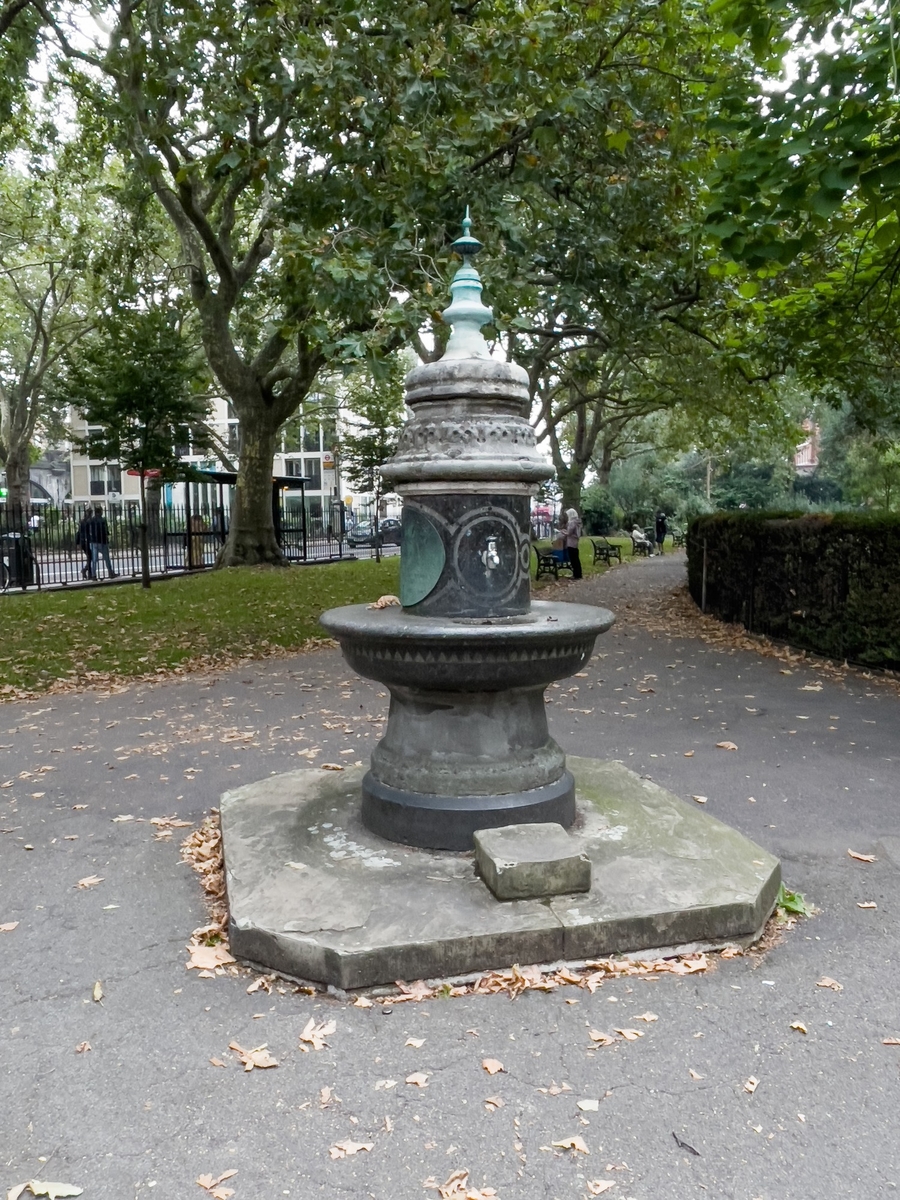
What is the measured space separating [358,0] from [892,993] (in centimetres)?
877

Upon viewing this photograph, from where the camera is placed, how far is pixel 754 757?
678cm

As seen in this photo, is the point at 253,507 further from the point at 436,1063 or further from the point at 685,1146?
the point at 685,1146

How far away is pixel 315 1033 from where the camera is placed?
311 centimetres

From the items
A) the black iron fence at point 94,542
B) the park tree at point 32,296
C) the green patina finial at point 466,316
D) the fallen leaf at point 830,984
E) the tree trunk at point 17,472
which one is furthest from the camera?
the tree trunk at point 17,472

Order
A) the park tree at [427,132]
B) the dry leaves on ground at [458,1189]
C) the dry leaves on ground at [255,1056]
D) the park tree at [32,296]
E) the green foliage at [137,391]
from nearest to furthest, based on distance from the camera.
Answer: the dry leaves on ground at [458,1189] → the dry leaves on ground at [255,1056] → the park tree at [427,132] → the green foliage at [137,391] → the park tree at [32,296]

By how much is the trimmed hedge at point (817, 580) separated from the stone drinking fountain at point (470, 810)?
5692 mm

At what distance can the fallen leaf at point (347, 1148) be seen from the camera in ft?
8.34

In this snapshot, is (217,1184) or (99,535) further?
(99,535)

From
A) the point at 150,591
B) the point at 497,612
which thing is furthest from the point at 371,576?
the point at 497,612

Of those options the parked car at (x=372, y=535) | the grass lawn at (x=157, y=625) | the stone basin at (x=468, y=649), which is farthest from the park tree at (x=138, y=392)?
the parked car at (x=372, y=535)

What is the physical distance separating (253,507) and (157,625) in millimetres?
8623

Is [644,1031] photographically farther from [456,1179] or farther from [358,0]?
[358,0]

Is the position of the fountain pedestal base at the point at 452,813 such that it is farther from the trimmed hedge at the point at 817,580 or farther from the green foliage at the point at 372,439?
the green foliage at the point at 372,439

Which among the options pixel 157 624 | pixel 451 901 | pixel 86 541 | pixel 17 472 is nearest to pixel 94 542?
pixel 86 541
